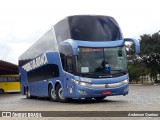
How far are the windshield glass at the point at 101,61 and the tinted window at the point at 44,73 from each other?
235 cm

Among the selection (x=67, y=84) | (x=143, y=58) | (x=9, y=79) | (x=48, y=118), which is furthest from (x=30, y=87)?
(x=143, y=58)

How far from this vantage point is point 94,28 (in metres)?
16.9

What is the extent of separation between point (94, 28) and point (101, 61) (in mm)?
1517

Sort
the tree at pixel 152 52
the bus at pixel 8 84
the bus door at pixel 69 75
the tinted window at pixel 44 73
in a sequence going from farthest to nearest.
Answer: the tree at pixel 152 52 → the bus at pixel 8 84 → the tinted window at pixel 44 73 → the bus door at pixel 69 75

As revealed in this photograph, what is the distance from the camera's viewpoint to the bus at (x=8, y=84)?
148ft

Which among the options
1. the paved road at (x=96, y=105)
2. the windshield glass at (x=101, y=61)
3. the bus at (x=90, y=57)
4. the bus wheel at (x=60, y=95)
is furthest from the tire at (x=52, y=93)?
the windshield glass at (x=101, y=61)

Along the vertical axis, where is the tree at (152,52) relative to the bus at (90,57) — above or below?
above

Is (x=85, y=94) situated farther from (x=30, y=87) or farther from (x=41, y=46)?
(x=30, y=87)

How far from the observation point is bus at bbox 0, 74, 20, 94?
45.1 metres

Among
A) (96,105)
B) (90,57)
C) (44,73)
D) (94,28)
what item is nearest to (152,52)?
(44,73)

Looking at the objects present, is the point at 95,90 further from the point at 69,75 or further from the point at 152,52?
the point at 152,52

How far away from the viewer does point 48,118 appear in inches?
446

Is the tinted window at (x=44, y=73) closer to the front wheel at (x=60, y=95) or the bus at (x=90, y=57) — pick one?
the bus at (x=90, y=57)

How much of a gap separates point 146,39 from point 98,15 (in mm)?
55596
